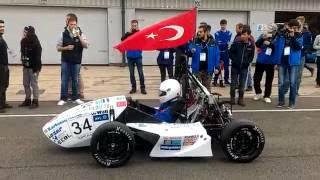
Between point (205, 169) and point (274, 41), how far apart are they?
518 centimetres

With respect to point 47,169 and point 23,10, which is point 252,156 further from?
point 23,10

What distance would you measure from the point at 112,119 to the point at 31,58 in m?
4.48

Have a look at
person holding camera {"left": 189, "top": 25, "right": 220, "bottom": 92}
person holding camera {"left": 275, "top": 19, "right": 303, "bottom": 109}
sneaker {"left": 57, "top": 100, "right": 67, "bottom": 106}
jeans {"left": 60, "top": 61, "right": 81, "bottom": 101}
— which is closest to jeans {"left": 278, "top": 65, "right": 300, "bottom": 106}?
person holding camera {"left": 275, "top": 19, "right": 303, "bottom": 109}

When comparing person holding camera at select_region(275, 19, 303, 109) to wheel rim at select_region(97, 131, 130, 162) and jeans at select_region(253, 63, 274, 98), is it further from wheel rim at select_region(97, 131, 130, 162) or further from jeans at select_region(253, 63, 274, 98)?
wheel rim at select_region(97, 131, 130, 162)

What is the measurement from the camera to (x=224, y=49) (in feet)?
47.8

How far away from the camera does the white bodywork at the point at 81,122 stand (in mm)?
6648

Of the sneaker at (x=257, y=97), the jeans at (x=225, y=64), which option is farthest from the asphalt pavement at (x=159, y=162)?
the jeans at (x=225, y=64)

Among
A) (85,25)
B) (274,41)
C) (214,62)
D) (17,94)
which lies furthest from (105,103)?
(85,25)

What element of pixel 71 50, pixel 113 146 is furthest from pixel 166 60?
pixel 113 146

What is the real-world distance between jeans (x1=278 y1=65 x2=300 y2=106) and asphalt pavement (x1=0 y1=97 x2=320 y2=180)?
5.90 feet

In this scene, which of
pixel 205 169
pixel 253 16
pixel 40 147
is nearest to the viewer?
pixel 205 169

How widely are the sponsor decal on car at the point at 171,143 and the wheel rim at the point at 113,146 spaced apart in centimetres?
45

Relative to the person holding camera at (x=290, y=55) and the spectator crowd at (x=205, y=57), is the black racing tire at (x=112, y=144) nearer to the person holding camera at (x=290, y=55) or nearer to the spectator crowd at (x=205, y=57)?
the spectator crowd at (x=205, y=57)

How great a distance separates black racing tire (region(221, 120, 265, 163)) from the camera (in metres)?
6.47
